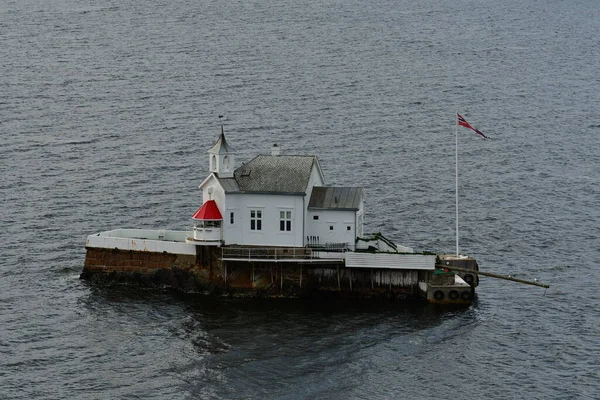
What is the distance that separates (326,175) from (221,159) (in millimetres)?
28972

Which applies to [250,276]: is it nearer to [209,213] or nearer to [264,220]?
[264,220]

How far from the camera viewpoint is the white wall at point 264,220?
88.1 metres

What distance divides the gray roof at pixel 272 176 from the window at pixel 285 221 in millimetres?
1610

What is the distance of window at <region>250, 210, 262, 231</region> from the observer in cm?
8862

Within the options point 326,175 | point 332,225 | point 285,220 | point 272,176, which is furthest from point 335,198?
point 326,175

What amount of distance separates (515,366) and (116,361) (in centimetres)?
2416

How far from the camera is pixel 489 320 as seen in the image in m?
82.9

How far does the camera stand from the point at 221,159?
89.1 meters

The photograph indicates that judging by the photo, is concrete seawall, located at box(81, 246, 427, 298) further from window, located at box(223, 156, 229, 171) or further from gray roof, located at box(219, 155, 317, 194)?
window, located at box(223, 156, 229, 171)

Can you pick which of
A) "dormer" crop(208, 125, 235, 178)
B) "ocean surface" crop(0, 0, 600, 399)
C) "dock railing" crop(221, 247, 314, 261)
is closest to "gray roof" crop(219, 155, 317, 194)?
"dormer" crop(208, 125, 235, 178)

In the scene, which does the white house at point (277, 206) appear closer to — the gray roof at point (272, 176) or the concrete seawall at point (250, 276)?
the gray roof at point (272, 176)

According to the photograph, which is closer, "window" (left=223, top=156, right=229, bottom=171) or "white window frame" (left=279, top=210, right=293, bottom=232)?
"white window frame" (left=279, top=210, right=293, bottom=232)

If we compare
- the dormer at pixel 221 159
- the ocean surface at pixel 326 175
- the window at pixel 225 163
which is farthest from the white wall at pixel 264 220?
the ocean surface at pixel 326 175

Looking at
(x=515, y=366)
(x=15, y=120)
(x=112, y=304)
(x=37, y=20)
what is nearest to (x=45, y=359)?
(x=112, y=304)
